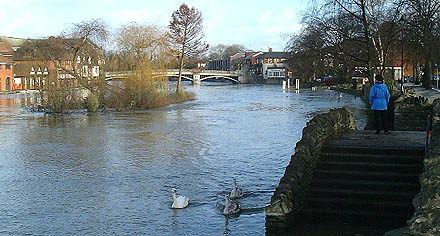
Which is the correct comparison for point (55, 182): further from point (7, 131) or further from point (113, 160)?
point (7, 131)

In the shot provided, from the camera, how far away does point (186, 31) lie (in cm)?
6316

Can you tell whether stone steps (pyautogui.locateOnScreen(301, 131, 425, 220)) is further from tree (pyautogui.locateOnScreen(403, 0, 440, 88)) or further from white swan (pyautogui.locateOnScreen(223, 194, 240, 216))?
tree (pyautogui.locateOnScreen(403, 0, 440, 88))

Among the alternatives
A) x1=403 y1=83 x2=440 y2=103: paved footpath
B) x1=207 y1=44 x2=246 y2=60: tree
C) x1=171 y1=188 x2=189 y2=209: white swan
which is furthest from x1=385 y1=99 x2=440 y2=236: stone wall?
x1=207 y1=44 x2=246 y2=60: tree

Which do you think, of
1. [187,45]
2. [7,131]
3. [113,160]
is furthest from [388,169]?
[187,45]

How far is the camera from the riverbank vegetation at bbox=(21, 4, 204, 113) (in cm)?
4044

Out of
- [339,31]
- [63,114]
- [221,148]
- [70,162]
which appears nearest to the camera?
[70,162]

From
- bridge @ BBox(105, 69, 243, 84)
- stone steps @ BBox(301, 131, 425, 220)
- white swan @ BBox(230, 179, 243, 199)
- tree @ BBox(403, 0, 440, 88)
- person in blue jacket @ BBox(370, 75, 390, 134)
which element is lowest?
white swan @ BBox(230, 179, 243, 199)

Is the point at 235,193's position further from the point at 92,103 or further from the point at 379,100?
the point at 92,103

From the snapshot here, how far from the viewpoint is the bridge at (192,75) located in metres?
42.7

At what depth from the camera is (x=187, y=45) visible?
6300cm

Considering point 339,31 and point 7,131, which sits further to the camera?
point 7,131

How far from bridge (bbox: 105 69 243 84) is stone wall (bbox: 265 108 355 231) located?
107 feet

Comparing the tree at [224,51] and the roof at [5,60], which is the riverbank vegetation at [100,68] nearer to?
the roof at [5,60]

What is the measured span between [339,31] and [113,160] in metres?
10.3
